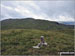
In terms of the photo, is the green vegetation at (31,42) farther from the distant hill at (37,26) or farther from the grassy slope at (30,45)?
the distant hill at (37,26)

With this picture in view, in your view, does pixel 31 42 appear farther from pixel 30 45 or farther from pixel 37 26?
pixel 37 26

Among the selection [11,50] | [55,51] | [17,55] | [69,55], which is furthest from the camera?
[11,50]

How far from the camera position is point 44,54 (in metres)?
16.8

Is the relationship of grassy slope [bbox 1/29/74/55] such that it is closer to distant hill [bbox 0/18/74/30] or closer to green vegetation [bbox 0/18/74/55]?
green vegetation [bbox 0/18/74/55]

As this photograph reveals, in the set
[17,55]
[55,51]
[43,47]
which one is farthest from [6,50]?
[55,51]

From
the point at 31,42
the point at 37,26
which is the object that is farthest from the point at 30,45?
the point at 37,26

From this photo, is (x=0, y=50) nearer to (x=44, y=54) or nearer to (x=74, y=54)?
(x=44, y=54)

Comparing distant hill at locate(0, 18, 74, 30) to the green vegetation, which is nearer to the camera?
the green vegetation

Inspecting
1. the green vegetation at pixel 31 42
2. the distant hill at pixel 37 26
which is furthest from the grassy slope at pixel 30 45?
the distant hill at pixel 37 26

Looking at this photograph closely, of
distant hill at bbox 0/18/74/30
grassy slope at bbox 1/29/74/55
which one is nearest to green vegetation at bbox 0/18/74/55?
grassy slope at bbox 1/29/74/55

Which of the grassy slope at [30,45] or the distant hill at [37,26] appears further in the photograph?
the distant hill at [37,26]

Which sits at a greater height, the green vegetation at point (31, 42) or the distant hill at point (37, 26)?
the distant hill at point (37, 26)

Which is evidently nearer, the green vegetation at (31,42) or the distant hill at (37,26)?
the green vegetation at (31,42)

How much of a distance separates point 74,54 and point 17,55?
663 cm
